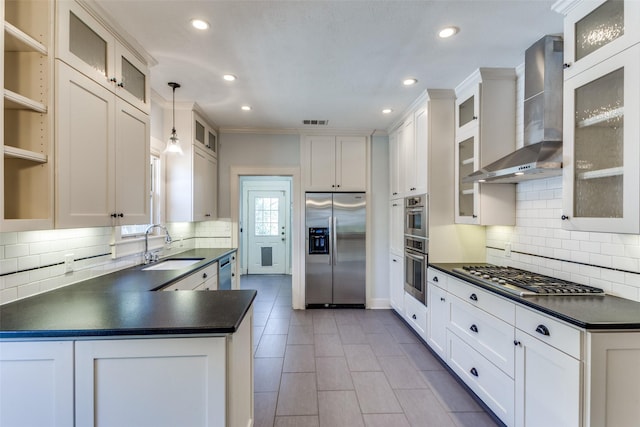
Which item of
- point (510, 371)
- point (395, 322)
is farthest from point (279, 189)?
point (510, 371)

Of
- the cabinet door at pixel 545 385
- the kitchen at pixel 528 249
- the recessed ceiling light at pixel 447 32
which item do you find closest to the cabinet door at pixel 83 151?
the kitchen at pixel 528 249

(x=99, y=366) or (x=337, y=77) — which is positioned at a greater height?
(x=337, y=77)

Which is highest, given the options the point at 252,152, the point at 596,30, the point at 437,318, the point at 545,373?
the point at 596,30

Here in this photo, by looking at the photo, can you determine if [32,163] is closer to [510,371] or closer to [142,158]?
[142,158]

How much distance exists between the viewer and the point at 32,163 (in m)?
1.51

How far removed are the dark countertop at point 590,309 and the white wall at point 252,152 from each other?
11.0 feet

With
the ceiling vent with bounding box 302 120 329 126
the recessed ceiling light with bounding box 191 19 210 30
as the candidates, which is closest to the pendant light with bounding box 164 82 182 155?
the recessed ceiling light with bounding box 191 19 210 30

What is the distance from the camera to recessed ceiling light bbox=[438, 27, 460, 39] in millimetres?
2049

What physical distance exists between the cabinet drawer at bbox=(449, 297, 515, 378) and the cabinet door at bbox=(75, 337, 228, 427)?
1.69 meters

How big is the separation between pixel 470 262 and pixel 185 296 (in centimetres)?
265

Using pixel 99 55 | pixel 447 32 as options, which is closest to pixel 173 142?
pixel 99 55

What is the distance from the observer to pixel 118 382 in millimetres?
1272

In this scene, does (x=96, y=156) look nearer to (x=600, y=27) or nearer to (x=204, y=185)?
(x=204, y=185)

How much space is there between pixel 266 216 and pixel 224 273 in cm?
337
